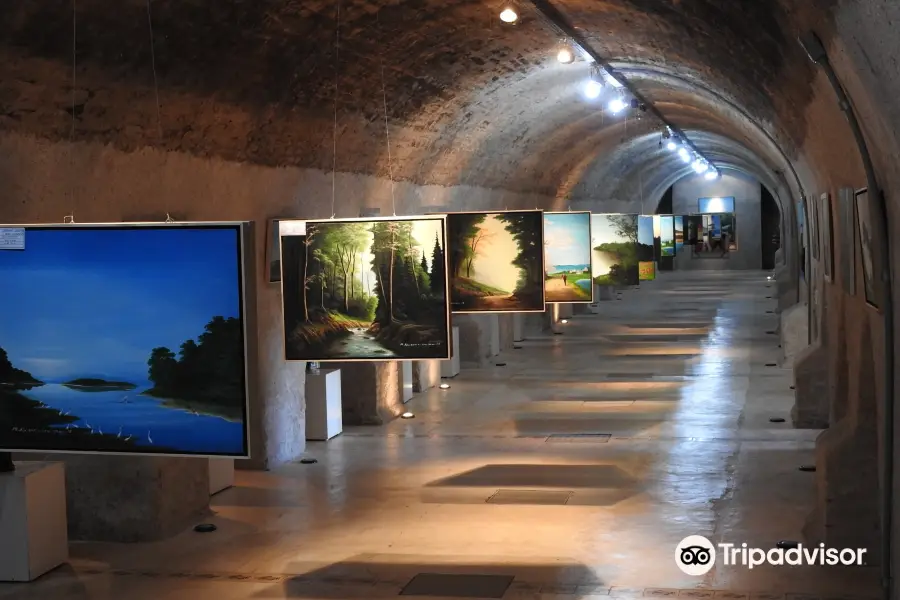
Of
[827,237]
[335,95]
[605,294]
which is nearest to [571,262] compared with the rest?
[335,95]

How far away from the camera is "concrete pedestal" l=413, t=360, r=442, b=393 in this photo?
19.0m

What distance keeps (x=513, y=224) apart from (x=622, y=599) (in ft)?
23.9

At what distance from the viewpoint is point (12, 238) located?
8234 mm

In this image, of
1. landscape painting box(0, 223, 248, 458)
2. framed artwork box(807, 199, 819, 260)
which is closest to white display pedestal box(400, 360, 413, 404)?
framed artwork box(807, 199, 819, 260)

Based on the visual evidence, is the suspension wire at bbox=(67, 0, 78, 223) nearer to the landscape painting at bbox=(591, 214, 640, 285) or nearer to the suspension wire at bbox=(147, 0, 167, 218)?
the suspension wire at bbox=(147, 0, 167, 218)

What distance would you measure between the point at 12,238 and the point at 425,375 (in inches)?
457

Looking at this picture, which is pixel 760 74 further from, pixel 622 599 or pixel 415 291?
pixel 622 599

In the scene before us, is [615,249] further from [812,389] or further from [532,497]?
[532,497]

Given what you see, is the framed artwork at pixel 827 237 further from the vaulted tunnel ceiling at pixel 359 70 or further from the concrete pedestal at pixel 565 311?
the concrete pedestal at pixel 565 311

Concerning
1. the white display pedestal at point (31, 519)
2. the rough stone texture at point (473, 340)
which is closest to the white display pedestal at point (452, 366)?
the rough stone texture at point (473, 340)

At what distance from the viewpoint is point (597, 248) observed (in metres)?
21.7

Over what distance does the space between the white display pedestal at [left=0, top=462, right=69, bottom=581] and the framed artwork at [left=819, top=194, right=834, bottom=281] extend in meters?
7.22

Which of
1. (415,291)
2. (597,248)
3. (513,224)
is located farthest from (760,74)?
(597,248)

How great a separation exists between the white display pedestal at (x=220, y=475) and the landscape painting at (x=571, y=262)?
22.0ft
